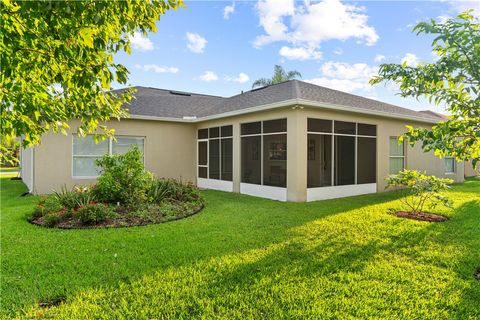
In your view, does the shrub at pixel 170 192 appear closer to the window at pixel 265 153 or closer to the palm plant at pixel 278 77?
the window at pixel 265 153

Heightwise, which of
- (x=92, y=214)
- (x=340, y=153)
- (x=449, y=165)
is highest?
(x=340, y=153)

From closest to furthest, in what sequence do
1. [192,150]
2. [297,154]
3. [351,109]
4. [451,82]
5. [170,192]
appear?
[451,82], [170,192], [297,154], [351,109], [192,150]

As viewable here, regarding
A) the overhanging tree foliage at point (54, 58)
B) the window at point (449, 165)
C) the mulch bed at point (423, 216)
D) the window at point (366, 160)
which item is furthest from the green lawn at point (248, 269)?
the window at point (449, 165)

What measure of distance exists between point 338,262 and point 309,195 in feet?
19.1

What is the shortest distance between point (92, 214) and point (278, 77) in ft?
93.4

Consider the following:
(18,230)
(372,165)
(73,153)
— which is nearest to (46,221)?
(18,230)

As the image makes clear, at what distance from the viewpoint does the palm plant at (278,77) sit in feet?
102

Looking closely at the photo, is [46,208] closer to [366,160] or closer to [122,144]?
[122,144]

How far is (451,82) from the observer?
3832 mm

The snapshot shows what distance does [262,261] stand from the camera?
455cm

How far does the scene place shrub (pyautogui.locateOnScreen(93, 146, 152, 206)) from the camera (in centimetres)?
840

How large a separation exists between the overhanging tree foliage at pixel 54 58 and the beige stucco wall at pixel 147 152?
9.75 meters

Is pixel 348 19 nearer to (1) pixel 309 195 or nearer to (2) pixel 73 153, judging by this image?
(1) pixel 309 195

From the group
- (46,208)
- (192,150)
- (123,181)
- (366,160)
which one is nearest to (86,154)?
(192,150)
